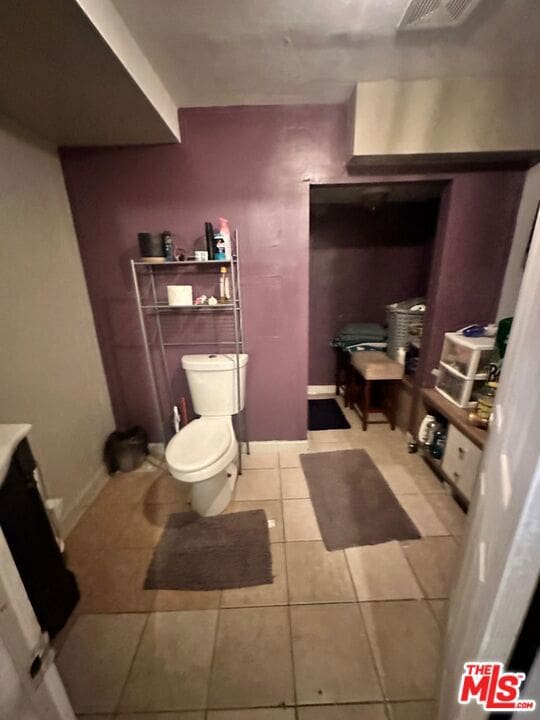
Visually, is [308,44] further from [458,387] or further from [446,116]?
[458,387]

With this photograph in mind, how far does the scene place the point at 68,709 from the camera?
67cm

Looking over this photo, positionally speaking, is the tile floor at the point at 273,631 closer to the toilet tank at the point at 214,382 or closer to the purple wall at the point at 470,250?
the toilet tank at the point at 214,382

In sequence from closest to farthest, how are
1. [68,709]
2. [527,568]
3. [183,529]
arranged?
[527,568]
[68,709]
[183,529]

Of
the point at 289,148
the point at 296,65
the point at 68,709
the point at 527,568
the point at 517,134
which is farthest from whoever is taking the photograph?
the point at 289,148

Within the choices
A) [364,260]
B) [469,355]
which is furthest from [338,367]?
[469,355]

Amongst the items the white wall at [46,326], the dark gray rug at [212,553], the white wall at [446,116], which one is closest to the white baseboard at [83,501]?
the white wall at [46,326]

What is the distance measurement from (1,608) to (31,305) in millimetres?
1433

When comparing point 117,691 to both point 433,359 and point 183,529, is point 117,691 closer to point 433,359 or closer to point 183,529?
point 183,529

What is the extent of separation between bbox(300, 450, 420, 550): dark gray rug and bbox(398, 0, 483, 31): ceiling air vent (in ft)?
7.32

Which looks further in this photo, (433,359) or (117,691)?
(433,359)

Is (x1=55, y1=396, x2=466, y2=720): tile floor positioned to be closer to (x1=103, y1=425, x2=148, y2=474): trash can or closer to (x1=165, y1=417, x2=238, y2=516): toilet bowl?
(x1=165, y1=417, x2=238, y2=516): toilet bowl

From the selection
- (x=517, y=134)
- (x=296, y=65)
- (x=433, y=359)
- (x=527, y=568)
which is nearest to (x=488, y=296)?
(x=433, y=359)

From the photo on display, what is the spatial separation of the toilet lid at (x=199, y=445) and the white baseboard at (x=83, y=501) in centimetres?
72

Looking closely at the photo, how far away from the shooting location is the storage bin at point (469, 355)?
1664mm
